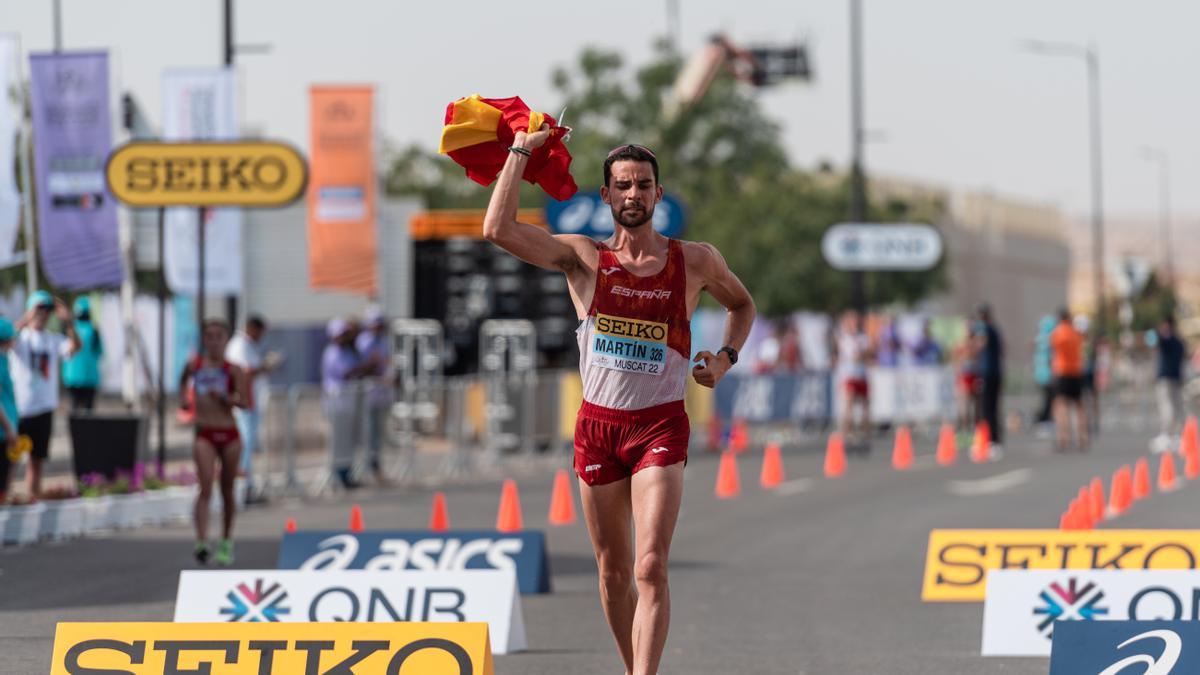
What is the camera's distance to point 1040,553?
12.4 meters

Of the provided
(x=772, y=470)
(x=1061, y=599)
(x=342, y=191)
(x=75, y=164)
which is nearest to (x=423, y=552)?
(x=1061, y=599)

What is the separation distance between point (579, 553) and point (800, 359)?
20743mm

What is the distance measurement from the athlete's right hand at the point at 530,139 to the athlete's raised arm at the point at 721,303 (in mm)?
667

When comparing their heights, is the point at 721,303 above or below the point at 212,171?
below

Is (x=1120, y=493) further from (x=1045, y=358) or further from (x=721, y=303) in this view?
(x=1045, y=358)

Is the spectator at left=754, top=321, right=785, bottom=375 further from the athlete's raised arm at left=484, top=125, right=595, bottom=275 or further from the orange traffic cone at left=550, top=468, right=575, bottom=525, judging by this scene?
the athlete's raised arm at left=484, top=125, right=595, bottom=275

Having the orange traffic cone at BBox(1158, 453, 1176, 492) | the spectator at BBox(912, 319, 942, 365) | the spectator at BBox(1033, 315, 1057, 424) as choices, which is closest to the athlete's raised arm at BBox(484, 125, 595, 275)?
A: the orange traffic cone at BBox(1158, 453, 1176, 492)

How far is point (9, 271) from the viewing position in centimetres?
4806

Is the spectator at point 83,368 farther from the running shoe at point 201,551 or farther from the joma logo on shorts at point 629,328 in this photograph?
the joma logo on shorts at point 629,328

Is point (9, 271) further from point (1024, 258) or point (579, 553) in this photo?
point (1024, 258)

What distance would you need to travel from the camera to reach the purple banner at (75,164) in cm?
2491

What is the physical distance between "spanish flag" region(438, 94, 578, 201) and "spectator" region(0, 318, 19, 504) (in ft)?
29.9

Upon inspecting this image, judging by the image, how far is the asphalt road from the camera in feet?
36.2

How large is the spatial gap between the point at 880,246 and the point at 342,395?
21.4 metres
